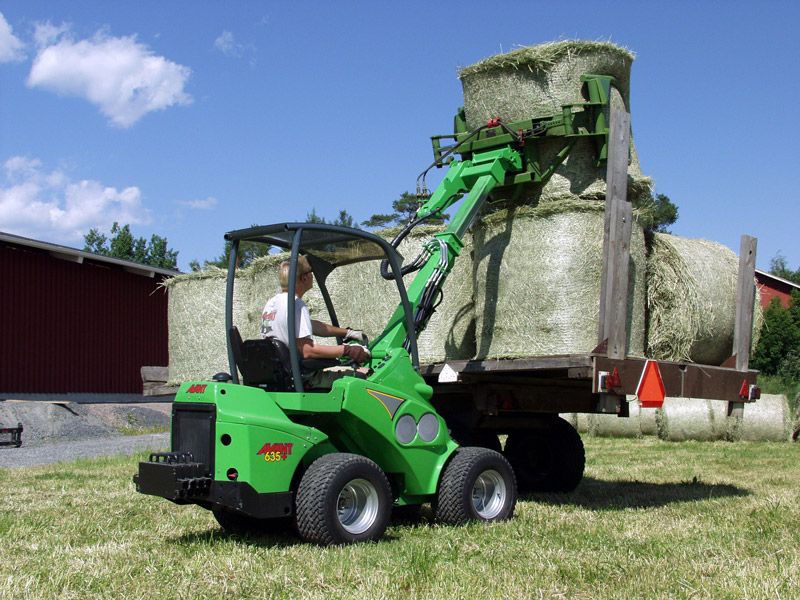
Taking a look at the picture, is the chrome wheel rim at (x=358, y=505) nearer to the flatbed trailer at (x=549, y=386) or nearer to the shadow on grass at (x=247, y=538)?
the shadow on grass at (x=247, y=538)

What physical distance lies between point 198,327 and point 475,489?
6924 mm

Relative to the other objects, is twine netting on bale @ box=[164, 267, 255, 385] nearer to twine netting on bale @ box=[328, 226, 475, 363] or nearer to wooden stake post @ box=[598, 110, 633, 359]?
twine netting on bale @ box=[328, 226, 475, 363]

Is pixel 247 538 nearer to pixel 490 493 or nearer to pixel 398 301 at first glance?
pixel 490 493

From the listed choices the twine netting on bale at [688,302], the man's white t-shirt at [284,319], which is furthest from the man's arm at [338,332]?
the twine netting on bale at [688,302]

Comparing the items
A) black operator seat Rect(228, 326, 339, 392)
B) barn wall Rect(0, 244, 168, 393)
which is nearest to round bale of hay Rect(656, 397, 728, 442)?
black operator seat Rect(228, 326, 339, 392)

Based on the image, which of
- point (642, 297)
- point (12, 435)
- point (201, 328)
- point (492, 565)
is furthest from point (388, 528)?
point (12, 435)

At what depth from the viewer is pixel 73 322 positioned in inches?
837

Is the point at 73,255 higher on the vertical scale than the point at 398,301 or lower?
higher

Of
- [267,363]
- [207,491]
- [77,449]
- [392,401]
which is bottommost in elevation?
[77,449]

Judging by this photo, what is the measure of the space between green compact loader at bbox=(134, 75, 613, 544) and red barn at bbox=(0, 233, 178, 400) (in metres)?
14.7

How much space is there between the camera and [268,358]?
5906 mm

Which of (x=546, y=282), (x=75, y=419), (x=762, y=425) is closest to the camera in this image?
(x=546, y=282)

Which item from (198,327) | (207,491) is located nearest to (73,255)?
(198,327)

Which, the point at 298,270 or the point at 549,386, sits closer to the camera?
the point at 298,270
